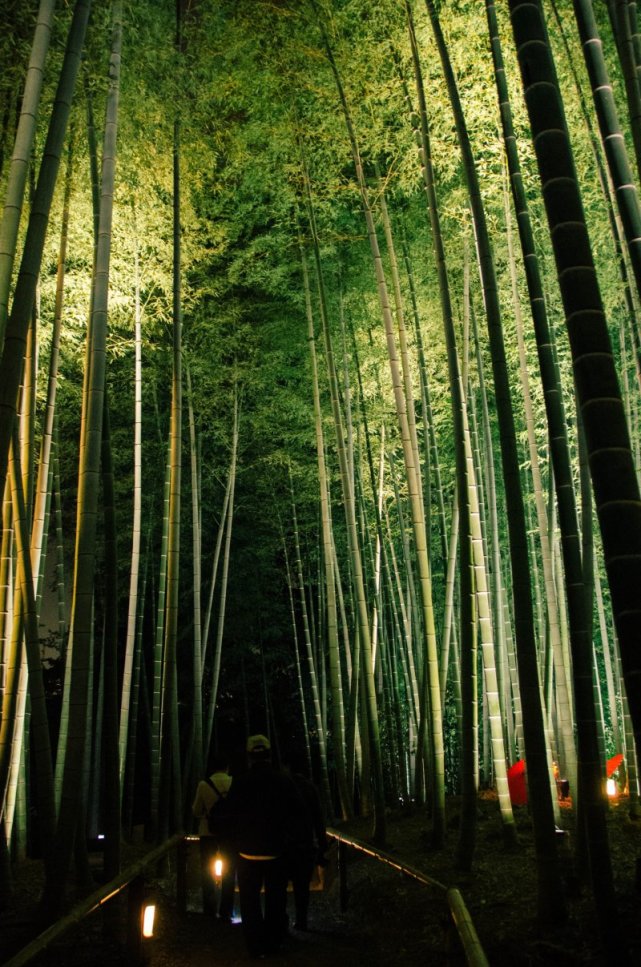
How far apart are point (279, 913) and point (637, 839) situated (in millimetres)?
2263

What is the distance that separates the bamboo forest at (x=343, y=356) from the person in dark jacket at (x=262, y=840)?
2.00ft

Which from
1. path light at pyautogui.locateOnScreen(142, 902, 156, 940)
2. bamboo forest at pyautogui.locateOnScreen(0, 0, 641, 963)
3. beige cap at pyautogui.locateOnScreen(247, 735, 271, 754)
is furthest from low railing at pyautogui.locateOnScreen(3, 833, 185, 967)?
beige cap at pyautogui.locateOnScreen(247, 735, 271, 754)

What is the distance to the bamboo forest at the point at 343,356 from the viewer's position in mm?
2359

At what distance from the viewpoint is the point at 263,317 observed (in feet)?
27.0

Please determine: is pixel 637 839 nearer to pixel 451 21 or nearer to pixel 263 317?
pixel 451 21

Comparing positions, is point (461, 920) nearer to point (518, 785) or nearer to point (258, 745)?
point (258, 745)

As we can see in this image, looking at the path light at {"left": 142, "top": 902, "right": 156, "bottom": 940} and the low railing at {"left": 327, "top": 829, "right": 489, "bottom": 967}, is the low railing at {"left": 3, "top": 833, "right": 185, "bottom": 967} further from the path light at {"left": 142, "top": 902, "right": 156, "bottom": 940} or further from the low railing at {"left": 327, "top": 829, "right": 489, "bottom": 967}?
the low railing at {"left": 327, "top": 829, "right": 489, "bottom": 967}

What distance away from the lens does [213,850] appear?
380 centimetres

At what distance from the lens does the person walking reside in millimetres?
3270

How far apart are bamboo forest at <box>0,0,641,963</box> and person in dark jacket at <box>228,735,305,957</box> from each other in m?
0.61

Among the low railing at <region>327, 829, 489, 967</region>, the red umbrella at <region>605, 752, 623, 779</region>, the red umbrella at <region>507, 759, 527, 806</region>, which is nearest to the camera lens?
the low railing at <region>327, 829, 489, 967</region>

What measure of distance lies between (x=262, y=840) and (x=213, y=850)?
1257 mm

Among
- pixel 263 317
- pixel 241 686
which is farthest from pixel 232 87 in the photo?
pixel 241 686

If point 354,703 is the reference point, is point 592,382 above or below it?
above
